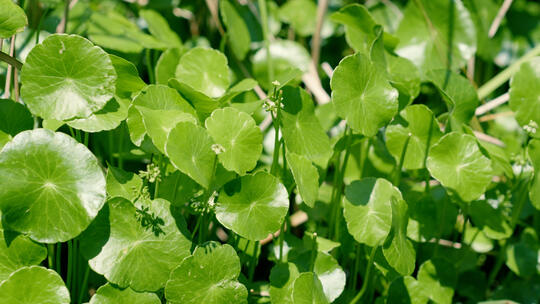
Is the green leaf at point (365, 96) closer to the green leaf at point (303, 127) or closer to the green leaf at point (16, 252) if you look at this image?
the green leaf at point (303, 127)

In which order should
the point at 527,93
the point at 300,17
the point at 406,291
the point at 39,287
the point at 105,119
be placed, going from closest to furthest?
the point at 39,287 < the point at 105,119 < the point at 406,291 < the point at 527,93 < the point at 300,17

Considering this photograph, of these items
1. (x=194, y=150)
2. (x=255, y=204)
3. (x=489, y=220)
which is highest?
(x=194, y=150)

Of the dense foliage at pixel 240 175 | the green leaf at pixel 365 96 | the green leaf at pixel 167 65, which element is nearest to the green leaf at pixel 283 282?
the dense foliage at pixel 240 175

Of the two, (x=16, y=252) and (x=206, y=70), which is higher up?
(x=206, y=70)

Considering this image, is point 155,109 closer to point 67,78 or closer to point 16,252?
point 67,78

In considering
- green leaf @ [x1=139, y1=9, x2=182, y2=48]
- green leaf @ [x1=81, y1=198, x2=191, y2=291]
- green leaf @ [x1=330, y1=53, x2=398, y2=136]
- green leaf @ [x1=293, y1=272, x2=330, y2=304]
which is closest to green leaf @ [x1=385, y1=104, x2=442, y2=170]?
green leaf @ [x1=330, y1=53, x2=398, y2=136]

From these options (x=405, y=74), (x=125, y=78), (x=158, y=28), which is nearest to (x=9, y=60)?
(x=125, y=78)
